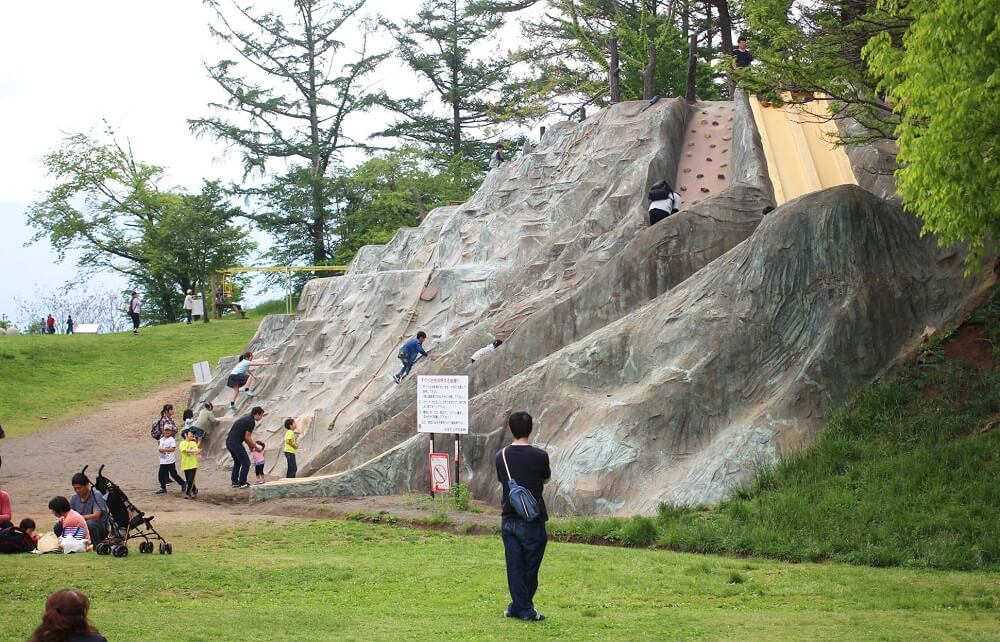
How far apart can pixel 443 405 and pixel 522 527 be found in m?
Result: 9.13

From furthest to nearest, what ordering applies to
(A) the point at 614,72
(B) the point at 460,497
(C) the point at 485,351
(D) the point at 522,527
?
(A) the point at 614,72 < (C) the point at 485,351 < (B) the point at 460,497 < (D) the point at 522,527

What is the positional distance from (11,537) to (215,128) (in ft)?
142

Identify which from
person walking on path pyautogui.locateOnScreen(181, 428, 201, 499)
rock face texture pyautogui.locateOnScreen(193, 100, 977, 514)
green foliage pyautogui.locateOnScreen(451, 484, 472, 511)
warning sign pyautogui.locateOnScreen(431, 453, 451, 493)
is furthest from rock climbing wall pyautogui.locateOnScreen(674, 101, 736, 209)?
person walking on path pyautogui.locateOnScreen(181, 428, 201, 499)

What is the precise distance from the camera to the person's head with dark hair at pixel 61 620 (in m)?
6.01

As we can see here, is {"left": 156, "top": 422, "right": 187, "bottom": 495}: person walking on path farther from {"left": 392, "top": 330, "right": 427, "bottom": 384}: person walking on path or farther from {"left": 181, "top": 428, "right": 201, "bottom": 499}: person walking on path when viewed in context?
{"left": 392, "top": 330, "right": 427, "bottom": 384}: person walking on path

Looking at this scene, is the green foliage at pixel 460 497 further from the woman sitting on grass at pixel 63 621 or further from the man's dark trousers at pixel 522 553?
the woman sitting on grass at pixel 63 621

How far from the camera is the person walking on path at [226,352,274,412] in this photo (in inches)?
1277

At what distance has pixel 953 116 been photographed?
13188 mm

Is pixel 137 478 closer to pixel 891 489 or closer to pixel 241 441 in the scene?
pixel 241 441

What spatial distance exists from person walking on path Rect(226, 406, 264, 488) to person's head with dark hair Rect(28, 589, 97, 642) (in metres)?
16.6

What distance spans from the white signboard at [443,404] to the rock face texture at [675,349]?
1.89m

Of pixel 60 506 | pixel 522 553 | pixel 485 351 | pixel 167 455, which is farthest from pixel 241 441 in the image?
pixel 522 553

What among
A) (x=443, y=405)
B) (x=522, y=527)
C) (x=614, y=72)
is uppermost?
(x=614, y=72)

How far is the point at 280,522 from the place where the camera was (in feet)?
59.3
